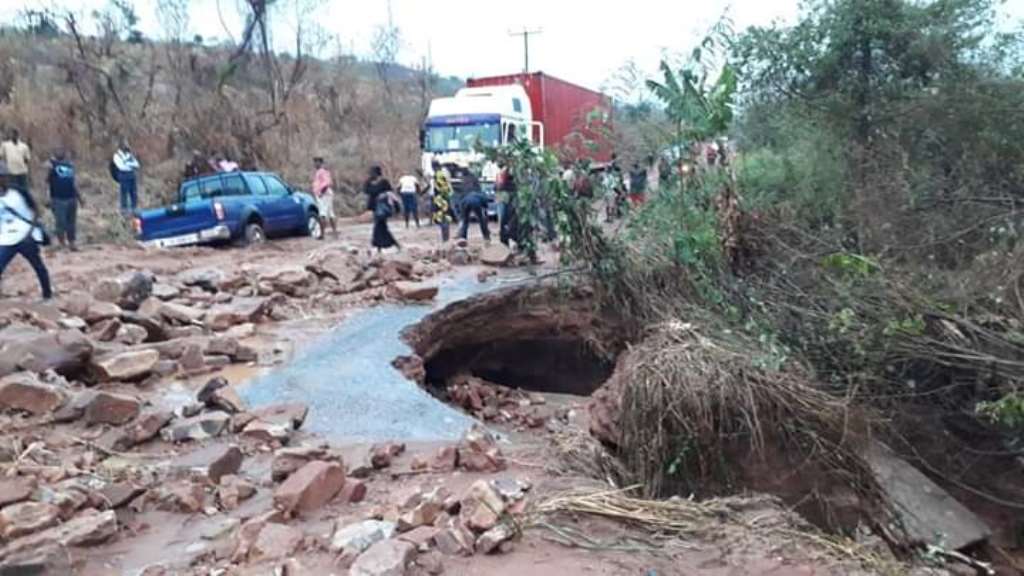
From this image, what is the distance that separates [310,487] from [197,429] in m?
1.77

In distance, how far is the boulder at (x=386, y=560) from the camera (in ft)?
11.2

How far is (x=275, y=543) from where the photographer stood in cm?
380

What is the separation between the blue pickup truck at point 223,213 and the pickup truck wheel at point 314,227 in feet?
1.70

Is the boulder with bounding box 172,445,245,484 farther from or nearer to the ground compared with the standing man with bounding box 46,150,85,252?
nearer to the ground

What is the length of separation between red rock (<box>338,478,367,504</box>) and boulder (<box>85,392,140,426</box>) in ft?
7.40

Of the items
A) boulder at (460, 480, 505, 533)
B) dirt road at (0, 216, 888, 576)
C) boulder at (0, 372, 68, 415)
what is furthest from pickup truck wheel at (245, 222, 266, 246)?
boulder at (460, 480, 505, 533)

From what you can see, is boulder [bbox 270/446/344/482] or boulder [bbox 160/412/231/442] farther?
boulder [bbox 160/412/231/442]

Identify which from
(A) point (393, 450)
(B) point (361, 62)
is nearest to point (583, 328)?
(A) point (393, 450)

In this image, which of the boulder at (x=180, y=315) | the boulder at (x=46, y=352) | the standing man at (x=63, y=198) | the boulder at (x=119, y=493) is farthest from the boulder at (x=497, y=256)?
the boulder at (x=119, y=493)

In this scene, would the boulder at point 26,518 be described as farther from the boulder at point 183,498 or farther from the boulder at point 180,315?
the boulder at point 180,315

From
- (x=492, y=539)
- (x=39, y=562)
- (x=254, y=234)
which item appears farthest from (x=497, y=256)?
(x=39, y=562)

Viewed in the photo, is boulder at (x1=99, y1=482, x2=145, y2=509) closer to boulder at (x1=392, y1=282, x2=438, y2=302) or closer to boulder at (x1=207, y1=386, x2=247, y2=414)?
boulder at (x1=207, y1=386, x2=247, y2=414)

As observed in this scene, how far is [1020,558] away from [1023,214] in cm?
320

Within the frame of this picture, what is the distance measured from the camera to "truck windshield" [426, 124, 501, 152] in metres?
19.8
